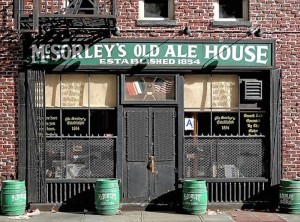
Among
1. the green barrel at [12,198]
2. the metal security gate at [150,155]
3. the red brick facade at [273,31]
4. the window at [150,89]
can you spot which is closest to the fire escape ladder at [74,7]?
the red brick facade at [273,31]

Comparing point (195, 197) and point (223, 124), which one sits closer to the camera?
point (195, 197)

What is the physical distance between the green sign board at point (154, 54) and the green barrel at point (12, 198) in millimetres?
2872

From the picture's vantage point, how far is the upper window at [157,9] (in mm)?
13227

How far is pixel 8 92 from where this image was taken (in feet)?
42.2

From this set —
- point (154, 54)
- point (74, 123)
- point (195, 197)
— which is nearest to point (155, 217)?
point (195, 197)

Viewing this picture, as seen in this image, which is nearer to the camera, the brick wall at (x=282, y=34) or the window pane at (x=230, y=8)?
the brick wall at (x=282, y=34)

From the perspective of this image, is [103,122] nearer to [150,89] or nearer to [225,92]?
[150,89]

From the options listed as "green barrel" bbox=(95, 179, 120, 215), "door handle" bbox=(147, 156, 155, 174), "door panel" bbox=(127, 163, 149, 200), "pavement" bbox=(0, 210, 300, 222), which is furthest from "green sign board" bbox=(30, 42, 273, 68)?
"pavement" bbox=(0, 210, 300, 222)

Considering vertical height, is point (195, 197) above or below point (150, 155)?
below

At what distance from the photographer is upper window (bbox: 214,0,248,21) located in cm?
1323

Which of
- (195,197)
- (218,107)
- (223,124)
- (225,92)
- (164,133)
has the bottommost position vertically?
(195,197)

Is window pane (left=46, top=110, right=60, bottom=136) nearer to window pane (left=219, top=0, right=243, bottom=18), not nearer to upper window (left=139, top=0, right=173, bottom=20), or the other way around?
upper window (left=139, top=0, right=173, bottom=20)

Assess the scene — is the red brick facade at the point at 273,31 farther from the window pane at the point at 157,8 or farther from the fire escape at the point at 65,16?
the fire escape at the point at 65,16

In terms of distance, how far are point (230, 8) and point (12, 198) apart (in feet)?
22.0
